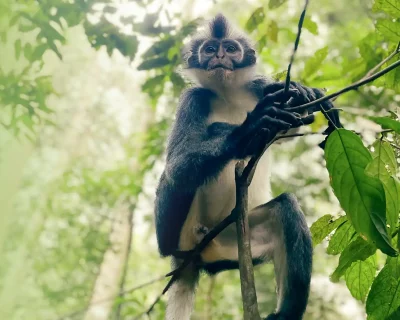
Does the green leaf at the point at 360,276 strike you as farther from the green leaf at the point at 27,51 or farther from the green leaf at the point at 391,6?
the green leaf at the point at 27,51

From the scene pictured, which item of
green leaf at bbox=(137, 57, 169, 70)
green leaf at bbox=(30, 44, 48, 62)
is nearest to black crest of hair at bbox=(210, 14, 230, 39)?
green leaf at bbox=(137, 57, 169, 70)

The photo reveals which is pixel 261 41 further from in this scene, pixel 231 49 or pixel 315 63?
pixel 315 63

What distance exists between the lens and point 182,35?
3957 mm

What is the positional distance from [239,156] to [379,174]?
3.98 feet

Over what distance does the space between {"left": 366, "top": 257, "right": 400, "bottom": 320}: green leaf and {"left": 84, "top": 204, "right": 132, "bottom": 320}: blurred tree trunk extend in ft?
21.6

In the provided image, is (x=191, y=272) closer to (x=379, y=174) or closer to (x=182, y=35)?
(x=182, y=35)

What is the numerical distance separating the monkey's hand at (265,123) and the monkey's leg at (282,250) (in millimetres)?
514

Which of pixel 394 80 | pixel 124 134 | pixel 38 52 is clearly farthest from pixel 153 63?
pixel 124 134

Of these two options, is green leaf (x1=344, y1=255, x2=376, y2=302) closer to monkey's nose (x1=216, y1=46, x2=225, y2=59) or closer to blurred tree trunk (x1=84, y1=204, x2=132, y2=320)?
monkey's nose (x1=216, y1=46, x2=225, y2=59)

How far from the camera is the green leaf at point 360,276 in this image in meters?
1.93

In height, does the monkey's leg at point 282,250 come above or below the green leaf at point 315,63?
below

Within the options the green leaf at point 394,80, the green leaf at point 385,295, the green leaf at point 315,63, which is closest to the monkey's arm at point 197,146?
the green leaf at point 394,80

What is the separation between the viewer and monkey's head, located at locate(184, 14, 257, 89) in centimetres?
348

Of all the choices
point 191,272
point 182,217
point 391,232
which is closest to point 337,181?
point 391,232
